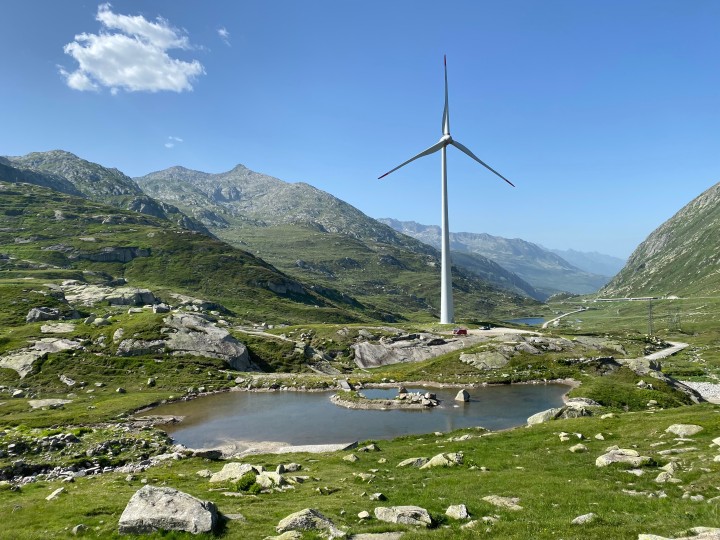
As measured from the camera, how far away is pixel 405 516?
71.1 feet

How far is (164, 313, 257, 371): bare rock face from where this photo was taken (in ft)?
365

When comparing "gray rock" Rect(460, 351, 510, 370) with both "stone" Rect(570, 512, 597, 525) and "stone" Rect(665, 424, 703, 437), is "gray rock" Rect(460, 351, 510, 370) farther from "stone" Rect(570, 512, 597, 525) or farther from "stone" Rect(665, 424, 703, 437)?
"stone" Rect(570, 512, 597, 525)

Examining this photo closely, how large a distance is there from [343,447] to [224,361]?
6717cm

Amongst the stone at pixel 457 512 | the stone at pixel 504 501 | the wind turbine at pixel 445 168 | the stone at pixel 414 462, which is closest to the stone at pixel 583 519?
the stone at pixel 504 501

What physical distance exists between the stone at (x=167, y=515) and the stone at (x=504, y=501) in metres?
15.2

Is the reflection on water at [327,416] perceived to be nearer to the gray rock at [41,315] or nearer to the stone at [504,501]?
the stone at [504,501]

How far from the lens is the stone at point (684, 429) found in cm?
3675

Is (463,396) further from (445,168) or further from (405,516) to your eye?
(445,168)

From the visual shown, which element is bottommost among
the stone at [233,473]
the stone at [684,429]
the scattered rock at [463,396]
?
the scattered rock at [463,396]

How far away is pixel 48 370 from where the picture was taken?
95.1 meters

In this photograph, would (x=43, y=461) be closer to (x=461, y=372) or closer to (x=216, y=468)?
(x=216, y=468)

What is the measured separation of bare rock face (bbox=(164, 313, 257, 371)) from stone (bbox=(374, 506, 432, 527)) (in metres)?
94.0

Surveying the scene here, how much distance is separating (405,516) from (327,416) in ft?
177

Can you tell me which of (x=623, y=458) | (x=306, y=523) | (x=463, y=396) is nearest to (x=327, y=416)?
(x=463, y=396)
